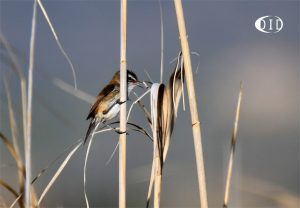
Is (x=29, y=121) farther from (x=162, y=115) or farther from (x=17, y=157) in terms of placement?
(x=162, y=115)

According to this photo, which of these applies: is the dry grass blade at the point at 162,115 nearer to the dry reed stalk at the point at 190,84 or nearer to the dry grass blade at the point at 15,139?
the dry reed stalk at the point at 190,84

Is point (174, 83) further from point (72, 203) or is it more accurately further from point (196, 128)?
point (72, 203)

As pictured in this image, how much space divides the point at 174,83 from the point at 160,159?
0.43ft

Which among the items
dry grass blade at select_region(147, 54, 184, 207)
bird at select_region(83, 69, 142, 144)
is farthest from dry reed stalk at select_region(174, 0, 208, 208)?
bird at select_region(83, 69, 142, 144)

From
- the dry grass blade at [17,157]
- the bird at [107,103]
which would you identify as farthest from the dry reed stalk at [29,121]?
the bird at [107,103]

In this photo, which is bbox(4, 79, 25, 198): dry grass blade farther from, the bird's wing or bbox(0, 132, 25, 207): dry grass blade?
the bird's wing

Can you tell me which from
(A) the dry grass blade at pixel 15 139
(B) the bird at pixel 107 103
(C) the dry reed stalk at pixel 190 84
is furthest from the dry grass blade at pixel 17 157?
(C) the dry reed stalk at pixel 190 84

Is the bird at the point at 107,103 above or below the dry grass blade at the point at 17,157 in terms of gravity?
above

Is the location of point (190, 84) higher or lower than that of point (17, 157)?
higher

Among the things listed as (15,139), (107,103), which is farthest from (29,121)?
(107,103)

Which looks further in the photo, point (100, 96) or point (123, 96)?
point (100, 96)

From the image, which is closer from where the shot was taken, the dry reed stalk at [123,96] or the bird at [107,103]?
the dry reed stalk at [123,96]

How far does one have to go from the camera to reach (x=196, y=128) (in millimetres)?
610

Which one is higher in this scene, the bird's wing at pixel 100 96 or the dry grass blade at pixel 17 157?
the bird's wing at pixel 100 96
